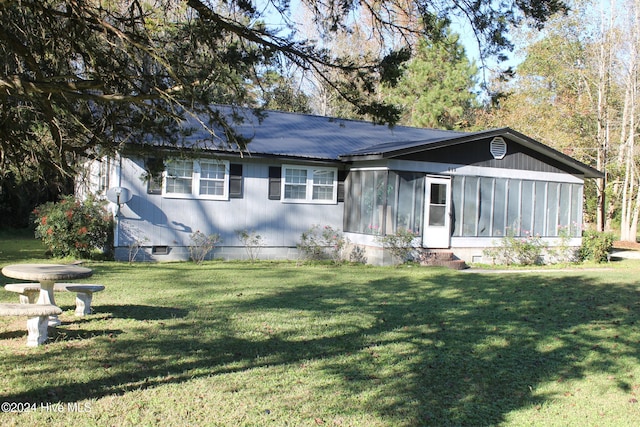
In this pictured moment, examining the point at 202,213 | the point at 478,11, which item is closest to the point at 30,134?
the point at 478,11

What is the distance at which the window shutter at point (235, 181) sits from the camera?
15.9 m

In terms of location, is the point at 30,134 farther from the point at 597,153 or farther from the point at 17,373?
the point at 597,153

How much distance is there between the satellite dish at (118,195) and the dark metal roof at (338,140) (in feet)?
7.09

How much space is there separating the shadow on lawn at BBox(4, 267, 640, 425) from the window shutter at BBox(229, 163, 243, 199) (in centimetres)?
570

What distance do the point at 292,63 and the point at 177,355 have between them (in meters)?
3.49

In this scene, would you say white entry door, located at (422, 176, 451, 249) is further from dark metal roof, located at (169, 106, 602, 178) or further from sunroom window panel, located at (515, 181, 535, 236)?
sunroom window panel, located at (515, 181, 535, 236)

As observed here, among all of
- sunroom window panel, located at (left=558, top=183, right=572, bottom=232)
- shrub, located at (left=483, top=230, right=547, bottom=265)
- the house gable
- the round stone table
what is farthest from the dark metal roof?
the round stone table

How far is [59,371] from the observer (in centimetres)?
539

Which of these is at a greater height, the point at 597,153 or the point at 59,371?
the point at 597,153

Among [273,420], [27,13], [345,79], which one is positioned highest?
[27,13]

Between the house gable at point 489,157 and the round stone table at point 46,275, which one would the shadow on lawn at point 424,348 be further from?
the house gable at point 489,157

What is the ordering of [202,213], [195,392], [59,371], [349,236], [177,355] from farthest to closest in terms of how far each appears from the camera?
[349,236] → [202,213] → [177,355] → [59,371] → [195,392]

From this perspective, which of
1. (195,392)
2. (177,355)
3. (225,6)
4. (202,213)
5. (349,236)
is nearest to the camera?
(195,392)

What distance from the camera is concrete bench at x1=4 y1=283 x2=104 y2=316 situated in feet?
24.0
